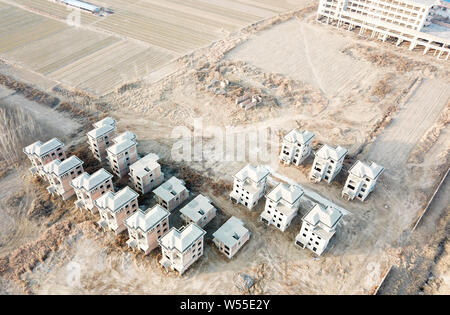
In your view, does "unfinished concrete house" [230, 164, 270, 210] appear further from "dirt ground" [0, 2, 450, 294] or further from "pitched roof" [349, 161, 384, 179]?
"pitched roof" [349, 161, 384, 179]

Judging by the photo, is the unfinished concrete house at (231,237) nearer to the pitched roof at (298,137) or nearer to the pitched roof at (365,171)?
the pitched roof at (298,137)

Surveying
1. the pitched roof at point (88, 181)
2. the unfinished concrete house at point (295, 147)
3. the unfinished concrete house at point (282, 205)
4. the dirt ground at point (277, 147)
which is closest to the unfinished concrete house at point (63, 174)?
the dirt ground at point (277, 147)

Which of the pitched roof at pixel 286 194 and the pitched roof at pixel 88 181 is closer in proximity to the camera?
the pitched roof at pixel 286 194

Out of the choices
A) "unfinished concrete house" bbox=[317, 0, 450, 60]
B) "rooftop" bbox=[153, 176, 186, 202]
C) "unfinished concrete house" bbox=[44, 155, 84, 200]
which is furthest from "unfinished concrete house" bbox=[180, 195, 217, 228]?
"unfinished concrete house" bbox=[317, 0, 450, 60]

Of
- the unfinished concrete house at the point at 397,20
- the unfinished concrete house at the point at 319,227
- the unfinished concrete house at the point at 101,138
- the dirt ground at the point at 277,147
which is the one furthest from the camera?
the unfinished concrete house at the point at 397,20

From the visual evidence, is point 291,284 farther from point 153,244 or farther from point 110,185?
point 110,185

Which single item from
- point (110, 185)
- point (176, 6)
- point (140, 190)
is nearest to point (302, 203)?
point (140, 190)

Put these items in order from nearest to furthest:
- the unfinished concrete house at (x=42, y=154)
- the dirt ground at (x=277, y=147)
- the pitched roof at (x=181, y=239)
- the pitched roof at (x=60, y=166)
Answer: the pitched roof at (x=181, y=239)
the dirt ground at (x=277, y=147)
the pitched roof at (x=60, y=166)
the unfinished concrete house at (x=42, y=154)
